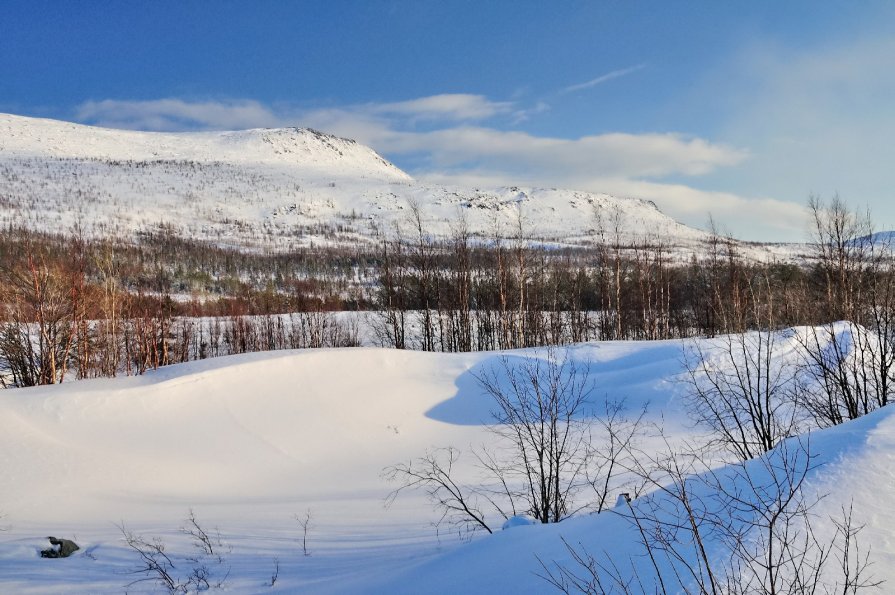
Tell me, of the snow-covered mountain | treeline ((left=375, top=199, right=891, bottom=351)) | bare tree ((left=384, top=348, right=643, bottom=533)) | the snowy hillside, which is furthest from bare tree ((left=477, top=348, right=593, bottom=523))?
the snow-covered mountain

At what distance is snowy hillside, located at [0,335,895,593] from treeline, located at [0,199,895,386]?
4.29m

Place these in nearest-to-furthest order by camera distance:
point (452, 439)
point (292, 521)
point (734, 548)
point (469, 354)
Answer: point (734, 548)
point (292, 521)
point (452, 439)
point (469, 354)

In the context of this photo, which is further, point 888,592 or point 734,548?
point 734,548

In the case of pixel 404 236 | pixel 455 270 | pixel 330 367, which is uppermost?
pixel 404 236

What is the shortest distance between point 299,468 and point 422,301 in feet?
59.2

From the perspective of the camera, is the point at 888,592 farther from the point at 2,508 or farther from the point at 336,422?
the point at 336,422

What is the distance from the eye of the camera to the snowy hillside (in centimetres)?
464

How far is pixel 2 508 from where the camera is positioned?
9.59m

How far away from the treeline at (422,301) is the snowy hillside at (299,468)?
429cm

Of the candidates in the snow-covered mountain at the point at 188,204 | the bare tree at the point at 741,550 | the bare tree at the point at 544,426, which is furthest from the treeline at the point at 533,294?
the snow-covered mountain at the point at 188,204

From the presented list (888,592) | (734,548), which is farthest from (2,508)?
(888,592)

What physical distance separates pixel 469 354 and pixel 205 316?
3826cm

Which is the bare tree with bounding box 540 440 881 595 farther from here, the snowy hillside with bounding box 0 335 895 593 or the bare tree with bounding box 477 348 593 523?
the bare tree with bounding box 477 348 593 523

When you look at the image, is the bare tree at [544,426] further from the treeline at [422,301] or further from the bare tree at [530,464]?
the treeline at [422,301]
